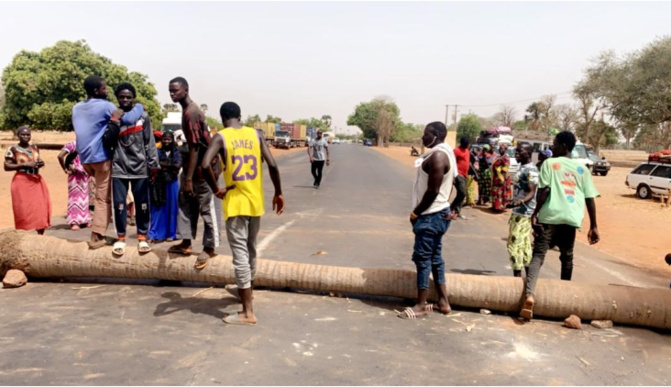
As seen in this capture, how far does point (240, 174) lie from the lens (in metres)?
3.98

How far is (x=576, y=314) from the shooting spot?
4.34 m

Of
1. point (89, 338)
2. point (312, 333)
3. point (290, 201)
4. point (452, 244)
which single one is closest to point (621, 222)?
point (452, 244)

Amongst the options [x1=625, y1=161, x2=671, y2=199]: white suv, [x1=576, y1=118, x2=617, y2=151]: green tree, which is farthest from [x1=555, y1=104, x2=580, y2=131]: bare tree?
[x1=625, y1=161, x2=671, y2=199]: white suv

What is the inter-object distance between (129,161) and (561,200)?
431 centimetres

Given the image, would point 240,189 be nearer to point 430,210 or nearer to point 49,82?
point 430,210

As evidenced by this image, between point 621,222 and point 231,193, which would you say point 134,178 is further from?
point 621,222

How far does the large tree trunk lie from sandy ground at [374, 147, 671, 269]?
3710 mm

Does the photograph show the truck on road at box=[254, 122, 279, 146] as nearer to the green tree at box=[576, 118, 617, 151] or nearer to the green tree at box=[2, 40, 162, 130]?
the green tree at box=[2, 40, 162, 130]

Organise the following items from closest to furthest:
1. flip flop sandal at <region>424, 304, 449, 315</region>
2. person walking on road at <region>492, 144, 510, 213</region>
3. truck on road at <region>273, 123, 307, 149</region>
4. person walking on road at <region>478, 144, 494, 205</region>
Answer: flip flop sandal at <region>424, 304, 449, 315</region> < person walking on road at <region>492, 144, 510, 213</region> < person walking on road at <region>478, 144, 494, 205</region> < truck on road at <region>273, 123, 307, 149</region>

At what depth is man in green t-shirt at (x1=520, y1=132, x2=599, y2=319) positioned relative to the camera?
4.45 meters

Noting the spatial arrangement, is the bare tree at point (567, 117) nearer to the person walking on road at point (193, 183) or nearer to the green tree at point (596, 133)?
the green tree at point (596, 133)

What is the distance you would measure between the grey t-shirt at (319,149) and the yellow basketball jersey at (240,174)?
999 centimetres

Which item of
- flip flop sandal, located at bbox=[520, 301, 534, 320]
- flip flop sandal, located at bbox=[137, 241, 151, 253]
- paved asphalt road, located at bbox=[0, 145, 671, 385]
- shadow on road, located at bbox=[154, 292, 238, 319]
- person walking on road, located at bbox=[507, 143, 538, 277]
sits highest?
person walking on road, located at bbox=[507, 143, 538, 277]

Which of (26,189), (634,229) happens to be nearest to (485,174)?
(634,229)
